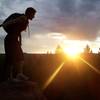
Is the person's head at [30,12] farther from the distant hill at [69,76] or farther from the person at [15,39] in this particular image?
the distant hill at [69,76]

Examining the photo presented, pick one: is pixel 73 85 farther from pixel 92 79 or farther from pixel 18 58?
pixel 18 58

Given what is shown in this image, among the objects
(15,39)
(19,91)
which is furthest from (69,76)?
(19,91)

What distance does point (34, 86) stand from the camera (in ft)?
47.8

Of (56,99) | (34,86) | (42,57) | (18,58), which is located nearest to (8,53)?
(18,58)

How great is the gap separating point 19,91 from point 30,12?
7.64 feet

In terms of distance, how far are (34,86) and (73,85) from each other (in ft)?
22.2

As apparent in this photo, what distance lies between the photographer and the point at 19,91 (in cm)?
1383

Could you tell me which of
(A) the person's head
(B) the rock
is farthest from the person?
(B) the rock

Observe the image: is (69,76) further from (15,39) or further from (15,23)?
(15,23)

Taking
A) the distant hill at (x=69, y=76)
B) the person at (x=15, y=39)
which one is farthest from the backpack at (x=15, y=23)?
the distant hill at (x=69, y=76)

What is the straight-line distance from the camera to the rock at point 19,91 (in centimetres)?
1355

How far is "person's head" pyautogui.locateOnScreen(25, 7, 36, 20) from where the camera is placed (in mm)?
14352

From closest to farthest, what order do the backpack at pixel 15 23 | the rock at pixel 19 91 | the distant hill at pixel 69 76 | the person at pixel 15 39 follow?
the rock at pixel 19 91 → the backpack at pixel 15 23 → the person at pixel 15 39 → the distant hill at pixel 69 76

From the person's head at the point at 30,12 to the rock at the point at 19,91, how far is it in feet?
6.24
